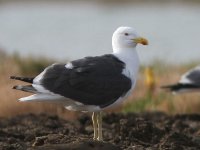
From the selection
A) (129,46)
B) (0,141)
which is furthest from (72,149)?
(129,46)

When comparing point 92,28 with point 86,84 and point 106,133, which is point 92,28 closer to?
point 106,133

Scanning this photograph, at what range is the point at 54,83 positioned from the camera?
22.5 feet

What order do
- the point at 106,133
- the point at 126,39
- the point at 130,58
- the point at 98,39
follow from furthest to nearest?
the point at 98,39 → the point at 106,133 → the point at 126,39 → the point at 130,58

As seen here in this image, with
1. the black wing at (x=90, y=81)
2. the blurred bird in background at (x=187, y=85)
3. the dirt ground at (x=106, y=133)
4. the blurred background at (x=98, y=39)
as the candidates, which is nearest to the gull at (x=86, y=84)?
the black wing at (x=90, y=81)

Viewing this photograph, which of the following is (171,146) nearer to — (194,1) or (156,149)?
(156,149)

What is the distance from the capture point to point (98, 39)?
23406 millimetres

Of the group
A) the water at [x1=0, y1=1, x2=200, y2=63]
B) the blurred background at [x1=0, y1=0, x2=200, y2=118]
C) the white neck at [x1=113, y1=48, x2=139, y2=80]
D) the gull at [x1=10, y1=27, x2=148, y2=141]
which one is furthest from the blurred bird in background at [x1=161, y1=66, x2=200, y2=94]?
the water at [x1=0, y1=1, x2=200, y2=63]

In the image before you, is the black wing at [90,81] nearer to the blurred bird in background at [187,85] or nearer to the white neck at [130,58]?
the white neck at [130,58]

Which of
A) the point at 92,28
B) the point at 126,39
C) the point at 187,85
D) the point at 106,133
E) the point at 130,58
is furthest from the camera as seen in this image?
the point at 92,28

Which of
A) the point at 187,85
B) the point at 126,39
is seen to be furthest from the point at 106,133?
the point at 187,85

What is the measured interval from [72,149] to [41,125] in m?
2.87

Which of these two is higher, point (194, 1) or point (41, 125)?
point (194, 1)

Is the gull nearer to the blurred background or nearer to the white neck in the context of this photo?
the white neck

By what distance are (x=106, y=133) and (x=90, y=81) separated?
63.8 inches
